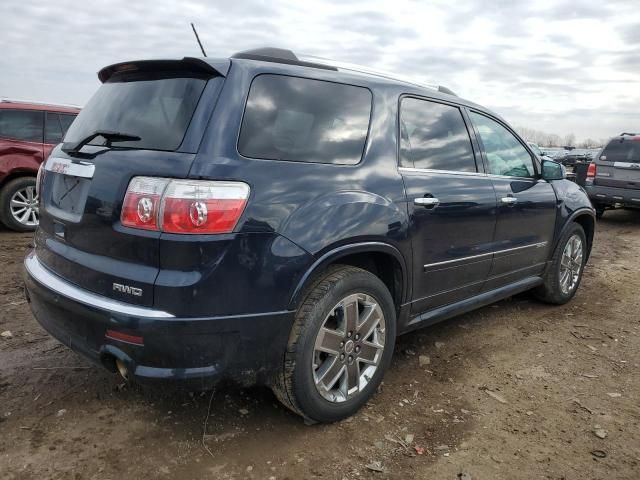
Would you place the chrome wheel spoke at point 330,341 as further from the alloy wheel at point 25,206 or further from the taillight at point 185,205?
the alloy wheel at point 25,206

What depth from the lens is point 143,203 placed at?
2.23 meters

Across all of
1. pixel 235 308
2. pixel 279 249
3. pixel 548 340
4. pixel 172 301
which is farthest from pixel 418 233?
pixel 548 340

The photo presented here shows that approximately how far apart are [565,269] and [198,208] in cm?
394

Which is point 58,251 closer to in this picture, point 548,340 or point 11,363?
point 11,363

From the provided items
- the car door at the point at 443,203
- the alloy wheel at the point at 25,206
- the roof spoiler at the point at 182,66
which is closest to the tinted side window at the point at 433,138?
the car door at the point at 443,203

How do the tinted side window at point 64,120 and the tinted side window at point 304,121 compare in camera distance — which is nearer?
the tinted side window at point 304,121

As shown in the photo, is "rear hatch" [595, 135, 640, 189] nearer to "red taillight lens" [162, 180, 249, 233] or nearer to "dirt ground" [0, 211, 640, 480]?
"dirt ground" [0, 211, 640, 480]

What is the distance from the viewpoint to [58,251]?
2646 mm

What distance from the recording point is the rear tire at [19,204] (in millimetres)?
7242

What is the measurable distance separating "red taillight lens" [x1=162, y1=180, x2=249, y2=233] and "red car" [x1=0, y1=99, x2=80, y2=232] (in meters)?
6.11

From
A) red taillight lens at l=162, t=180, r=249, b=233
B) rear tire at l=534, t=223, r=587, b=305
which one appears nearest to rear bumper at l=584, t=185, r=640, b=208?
rear tire at l=534, t=223, r=587, b=305

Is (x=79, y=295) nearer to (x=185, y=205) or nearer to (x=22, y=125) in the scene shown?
(x=185, y=205)

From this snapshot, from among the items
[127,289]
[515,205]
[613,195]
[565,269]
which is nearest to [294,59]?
[127,289]

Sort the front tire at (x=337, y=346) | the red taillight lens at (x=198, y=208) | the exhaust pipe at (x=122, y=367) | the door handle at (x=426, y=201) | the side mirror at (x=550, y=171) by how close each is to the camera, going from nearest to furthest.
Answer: the red taillight lens at (x=198, y=208), the exhaust pipe at (x=122, y=367), the front tire at (x=337, y=346), the door handle at (x=426, y=201), the side mirror at (x=550, y=171)
